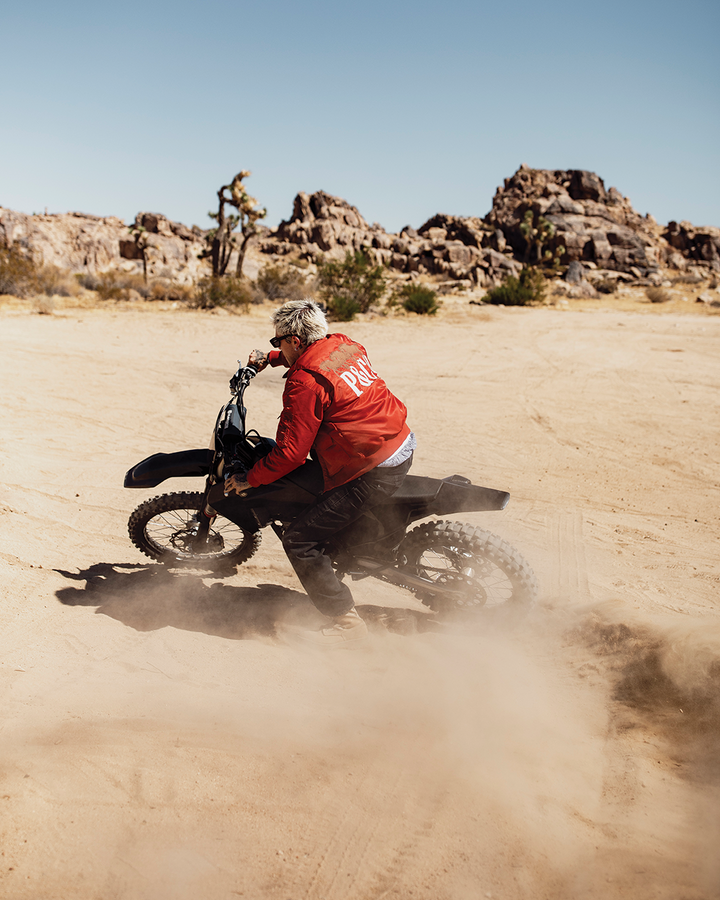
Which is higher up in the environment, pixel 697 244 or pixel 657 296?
pixel 697 244

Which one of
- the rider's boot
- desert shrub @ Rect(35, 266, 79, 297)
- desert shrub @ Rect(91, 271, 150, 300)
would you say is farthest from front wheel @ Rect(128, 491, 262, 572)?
desert shrub @ Rect(91, 271, 150, 300)

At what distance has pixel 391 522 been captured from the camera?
3646 millimetres

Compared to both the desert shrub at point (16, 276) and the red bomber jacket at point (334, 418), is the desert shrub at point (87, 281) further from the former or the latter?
the red bomber jacket at point (334, 418)

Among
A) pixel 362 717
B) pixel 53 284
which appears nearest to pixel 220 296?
pixel 53 284

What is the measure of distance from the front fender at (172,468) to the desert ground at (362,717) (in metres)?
0.85

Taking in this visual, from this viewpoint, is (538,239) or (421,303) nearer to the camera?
(421,303)

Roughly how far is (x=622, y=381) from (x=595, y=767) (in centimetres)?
972

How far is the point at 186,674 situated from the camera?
3.46m

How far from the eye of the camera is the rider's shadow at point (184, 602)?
13.0 feet

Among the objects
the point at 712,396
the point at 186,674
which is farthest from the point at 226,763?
the point at 712,396

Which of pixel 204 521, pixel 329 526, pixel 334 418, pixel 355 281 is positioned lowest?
pixel 204 521

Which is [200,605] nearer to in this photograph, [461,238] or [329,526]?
[329,526]

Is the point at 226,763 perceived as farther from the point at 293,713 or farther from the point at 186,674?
the point at 186,674

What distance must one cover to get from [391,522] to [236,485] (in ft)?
3.17
